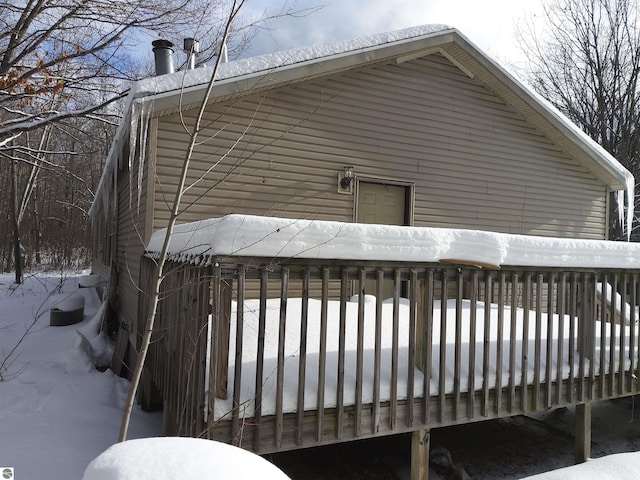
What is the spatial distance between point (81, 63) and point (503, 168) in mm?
8619

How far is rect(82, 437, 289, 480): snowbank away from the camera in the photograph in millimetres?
1286

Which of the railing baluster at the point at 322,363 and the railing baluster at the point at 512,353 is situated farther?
the railing baluster at the point at 512,353

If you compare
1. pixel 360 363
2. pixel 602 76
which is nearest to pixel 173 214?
pixel 360 363

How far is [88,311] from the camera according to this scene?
10398 mm

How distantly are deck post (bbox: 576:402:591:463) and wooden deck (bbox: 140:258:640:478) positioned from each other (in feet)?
0.04

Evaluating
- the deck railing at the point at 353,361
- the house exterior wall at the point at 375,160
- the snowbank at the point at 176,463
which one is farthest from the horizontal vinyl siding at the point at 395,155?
the snowbank at the point at 176,463

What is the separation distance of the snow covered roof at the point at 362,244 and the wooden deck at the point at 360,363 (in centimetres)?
11

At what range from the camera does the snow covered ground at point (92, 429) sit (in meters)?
3.10

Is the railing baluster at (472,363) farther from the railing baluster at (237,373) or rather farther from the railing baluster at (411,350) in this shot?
the railing baluster at (237,373)

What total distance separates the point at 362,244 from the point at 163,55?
6.18m

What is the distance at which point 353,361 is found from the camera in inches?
144

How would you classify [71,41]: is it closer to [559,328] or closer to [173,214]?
[173,214]

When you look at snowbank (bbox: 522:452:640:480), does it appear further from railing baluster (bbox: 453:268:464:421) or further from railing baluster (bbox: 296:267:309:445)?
railing baluster (bbox: 296:267:309:445)

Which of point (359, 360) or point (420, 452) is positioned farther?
point (420, 452)
